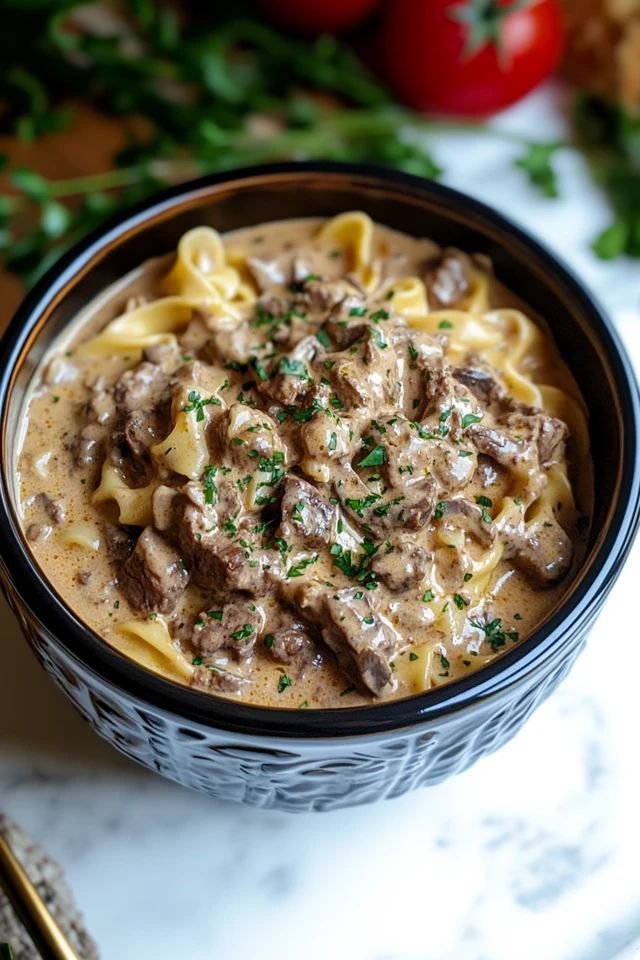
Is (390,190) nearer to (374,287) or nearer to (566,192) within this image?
(374,287)

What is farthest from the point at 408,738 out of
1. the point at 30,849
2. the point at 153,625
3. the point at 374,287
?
the point at 374,287

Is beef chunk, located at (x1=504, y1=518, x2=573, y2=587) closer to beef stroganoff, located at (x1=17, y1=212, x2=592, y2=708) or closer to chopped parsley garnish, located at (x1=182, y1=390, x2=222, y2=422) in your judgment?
beef stroganoff, located at (x1=17, y1=212, x2=592, y2=708)

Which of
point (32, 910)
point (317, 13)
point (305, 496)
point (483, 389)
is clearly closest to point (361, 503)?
point (305, 496)

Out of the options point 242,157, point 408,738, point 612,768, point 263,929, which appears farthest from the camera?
point 242,157

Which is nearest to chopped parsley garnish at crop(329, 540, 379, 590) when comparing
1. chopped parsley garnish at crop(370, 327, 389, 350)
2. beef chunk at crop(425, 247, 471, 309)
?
chopped parsley garnish at crop(370, 327, 389, 350)

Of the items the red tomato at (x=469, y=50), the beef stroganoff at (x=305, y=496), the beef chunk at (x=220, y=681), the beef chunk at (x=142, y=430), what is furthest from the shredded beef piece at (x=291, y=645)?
the red tomato at (x=469, y=50)

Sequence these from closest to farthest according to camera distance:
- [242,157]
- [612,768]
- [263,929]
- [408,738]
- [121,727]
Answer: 1. [408,738]
2. [121,727]
3. [263,929]
4. [612,768]
5. [242,157]

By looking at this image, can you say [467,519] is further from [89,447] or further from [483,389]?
[89,447]
